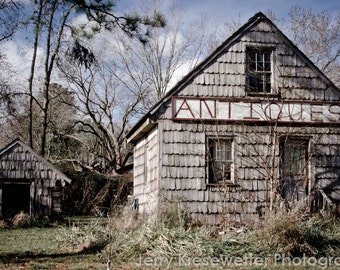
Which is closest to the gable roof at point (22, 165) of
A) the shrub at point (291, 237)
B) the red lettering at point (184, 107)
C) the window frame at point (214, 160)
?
the red lettering at point (184, 107)

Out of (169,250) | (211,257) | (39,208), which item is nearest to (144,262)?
(169,250)

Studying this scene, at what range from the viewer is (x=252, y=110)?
1404 cm

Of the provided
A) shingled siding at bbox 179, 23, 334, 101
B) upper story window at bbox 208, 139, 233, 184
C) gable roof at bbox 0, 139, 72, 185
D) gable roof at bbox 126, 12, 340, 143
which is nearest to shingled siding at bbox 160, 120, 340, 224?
upper story window at bbox 208, 139, 233, 184

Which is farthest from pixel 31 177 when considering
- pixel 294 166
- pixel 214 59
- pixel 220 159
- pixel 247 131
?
pixel 294 166

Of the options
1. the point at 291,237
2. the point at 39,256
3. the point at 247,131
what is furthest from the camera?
the point at 247,131

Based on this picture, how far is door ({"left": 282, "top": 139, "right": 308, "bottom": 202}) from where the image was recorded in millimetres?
14156

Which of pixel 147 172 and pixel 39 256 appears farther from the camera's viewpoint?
pixel 147 172

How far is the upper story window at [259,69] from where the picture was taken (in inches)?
565

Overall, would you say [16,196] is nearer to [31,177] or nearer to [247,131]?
[31,177]

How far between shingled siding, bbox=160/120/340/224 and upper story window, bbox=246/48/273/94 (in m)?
1.26

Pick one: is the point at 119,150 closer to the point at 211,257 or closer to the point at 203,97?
the point at 203,97

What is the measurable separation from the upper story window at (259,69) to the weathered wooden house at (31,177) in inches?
304

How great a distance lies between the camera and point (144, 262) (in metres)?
8.55

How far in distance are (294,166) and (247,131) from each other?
183 centimetres
